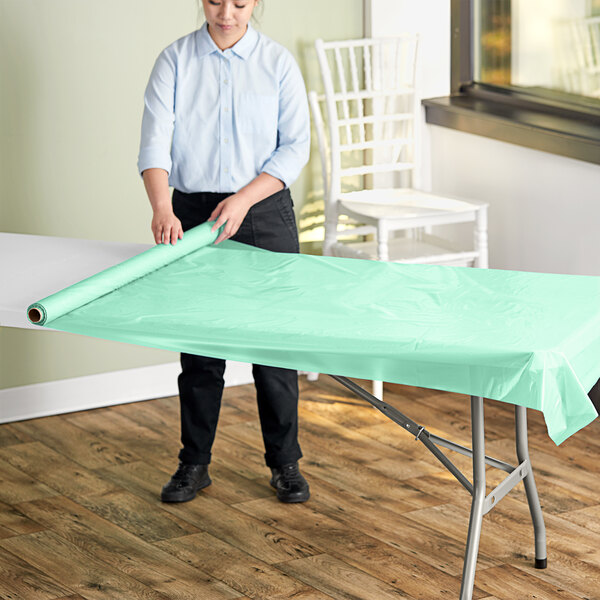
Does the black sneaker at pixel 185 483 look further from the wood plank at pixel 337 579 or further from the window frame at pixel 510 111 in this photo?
the window frame at pixel 510 111

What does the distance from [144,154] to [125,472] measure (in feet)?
3.26

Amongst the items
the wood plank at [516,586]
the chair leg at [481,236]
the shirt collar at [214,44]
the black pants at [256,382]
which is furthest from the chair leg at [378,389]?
the shirt collar at [214,44]

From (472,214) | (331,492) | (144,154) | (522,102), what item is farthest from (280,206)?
(522,102)

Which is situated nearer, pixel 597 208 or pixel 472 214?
pixel 597 208

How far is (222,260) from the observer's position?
2.53 meters

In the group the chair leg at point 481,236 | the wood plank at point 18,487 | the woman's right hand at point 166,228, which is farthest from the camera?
the chair leg at point 481,236

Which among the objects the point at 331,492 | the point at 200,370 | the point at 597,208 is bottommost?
the point at 331,492

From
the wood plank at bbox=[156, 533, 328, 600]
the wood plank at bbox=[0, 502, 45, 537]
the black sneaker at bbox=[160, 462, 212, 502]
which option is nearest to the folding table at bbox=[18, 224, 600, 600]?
the wood plank at bbox=[156, 533, 328, 600]

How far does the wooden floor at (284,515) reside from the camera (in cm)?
249

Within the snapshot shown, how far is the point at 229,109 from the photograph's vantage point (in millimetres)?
2789

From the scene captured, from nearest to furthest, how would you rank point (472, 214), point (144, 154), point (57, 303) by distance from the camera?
point (57, 303) < point (144, 154) < point (472, 214)

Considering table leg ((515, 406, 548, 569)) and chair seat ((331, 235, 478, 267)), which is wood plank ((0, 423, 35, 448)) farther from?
table leg ((515, 406, 548, 569))

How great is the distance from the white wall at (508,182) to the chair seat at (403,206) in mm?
203

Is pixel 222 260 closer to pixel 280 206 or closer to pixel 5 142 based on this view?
pixel 280 206
